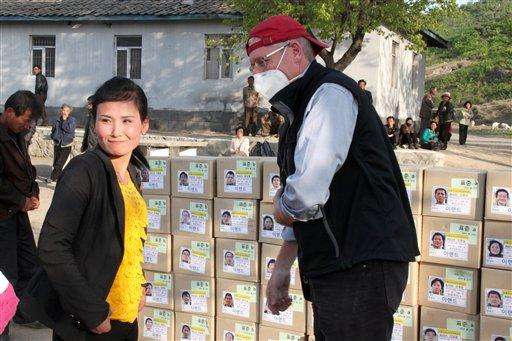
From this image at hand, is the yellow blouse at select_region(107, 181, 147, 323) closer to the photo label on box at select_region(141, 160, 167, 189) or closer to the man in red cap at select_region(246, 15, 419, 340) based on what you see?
the man in red cap at select_region(246, 15, 419, 340)

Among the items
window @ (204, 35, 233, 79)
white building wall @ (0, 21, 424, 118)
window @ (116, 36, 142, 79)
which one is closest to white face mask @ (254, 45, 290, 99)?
white building wall @ (0, 21, 424, 118)

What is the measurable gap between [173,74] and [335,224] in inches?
856

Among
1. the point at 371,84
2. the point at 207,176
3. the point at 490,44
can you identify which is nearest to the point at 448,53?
the point at 490,44

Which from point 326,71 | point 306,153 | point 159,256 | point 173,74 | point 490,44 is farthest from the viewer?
point 490,44

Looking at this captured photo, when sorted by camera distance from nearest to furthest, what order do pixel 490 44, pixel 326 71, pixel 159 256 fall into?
pixel 326 71 → pixel 159 256 → pixel 490 44

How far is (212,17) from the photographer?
22.5 metres

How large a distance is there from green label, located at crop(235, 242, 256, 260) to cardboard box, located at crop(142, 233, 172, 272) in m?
0.57

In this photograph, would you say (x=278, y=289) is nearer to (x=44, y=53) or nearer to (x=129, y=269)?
(x=129, y=269)

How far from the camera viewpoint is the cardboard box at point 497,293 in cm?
402

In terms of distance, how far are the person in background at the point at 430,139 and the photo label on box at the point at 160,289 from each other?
1441 centimetres

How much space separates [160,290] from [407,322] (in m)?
1.83

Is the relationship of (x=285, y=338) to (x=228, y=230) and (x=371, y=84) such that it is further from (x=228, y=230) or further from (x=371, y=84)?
(x=371, y=84)

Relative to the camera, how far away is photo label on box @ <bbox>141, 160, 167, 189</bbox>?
5.02 metres

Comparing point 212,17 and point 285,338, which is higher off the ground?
point 212,17
